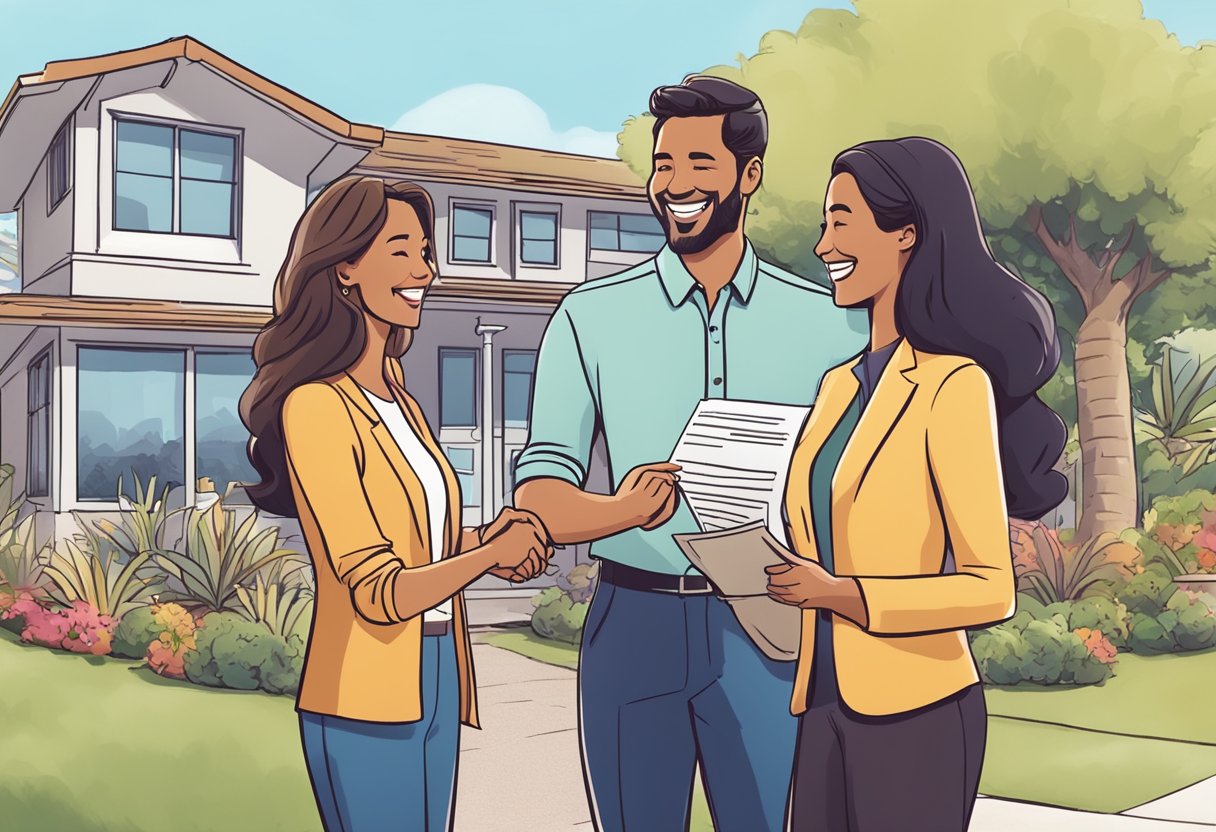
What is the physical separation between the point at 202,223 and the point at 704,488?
27.9ft

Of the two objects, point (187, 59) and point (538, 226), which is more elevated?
point (187, 59)

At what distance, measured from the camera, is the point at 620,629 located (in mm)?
3795

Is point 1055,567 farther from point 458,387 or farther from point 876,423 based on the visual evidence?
point 876,423

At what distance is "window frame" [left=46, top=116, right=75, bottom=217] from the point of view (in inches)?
423

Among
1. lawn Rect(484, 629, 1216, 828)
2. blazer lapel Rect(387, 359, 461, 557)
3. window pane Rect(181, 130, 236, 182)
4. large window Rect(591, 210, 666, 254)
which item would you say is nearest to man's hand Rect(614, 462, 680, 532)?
blazer lapel Rect(387, 359, 461, 557)

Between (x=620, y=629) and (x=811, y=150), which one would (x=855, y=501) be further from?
(x=811, y=150)

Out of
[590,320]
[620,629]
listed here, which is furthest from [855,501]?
[590,320]

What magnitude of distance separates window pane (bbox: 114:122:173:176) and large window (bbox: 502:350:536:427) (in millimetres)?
4329

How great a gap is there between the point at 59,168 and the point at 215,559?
5111 millimetres

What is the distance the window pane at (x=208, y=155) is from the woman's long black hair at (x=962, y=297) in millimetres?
8990

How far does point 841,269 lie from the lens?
3.61 metres

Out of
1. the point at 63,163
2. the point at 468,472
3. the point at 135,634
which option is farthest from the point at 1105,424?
the point at 63,163

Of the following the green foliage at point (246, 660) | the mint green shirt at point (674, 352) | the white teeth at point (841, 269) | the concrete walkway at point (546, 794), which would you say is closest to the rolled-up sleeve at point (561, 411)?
the mint green shirt at point (674, 352)

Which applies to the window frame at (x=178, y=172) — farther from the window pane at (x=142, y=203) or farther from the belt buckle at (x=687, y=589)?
the belt buckle at (x=687, y=589)
